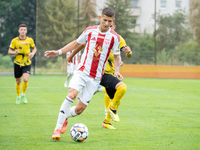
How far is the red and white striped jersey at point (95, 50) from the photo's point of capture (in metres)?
4.88

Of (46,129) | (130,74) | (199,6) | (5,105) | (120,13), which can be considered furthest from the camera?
(199,6)

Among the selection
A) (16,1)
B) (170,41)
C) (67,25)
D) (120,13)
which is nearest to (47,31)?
(67,25)

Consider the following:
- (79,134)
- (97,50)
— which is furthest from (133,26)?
(79,134)

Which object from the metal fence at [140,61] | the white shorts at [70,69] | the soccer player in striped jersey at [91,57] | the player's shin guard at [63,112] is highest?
the soccer player in striped jersey at [91,57]

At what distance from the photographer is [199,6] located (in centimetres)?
2830

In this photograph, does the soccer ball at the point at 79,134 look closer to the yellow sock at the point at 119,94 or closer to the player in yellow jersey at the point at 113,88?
the player in yellow jersey at the point at 113,88

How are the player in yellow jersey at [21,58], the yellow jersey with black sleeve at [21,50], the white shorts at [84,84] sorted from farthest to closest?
the yellow jersey with black sleeve at [21,50]
the player in yellow jersey at [21,58]
the white shorts at [84,84]

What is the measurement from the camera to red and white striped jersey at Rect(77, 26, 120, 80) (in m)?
4.88

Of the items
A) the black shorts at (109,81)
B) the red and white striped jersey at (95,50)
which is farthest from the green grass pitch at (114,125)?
the red and white striped jersey at (95,50)

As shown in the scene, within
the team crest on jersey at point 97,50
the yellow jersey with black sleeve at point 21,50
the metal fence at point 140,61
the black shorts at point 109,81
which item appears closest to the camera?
the team crest on jersey at point 97,50

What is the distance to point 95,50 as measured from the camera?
4.88 m

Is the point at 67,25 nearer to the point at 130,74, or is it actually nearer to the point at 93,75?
the point at 130,74

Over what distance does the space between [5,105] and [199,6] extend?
23824 mm

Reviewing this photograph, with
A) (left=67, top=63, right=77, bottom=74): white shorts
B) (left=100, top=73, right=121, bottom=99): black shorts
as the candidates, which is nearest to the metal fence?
(left=67, top=63, right=77, bottom=74): white shorts
